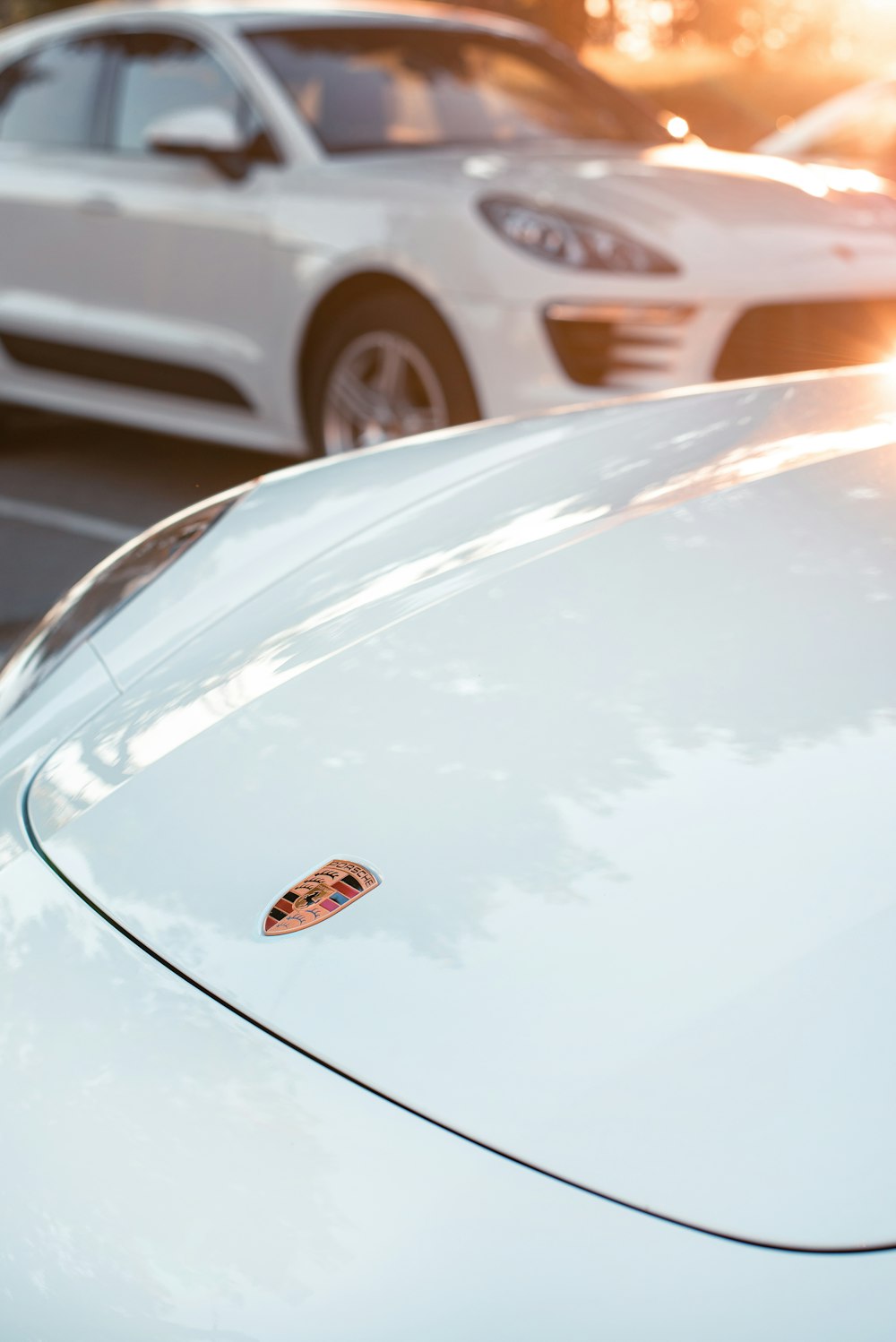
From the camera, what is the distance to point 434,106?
Result: 200 inches

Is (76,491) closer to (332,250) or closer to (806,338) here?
(332,250)

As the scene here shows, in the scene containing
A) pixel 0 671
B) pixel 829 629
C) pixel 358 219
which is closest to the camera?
pixel 829 629

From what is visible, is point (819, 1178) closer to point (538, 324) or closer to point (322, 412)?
point (538, 324)

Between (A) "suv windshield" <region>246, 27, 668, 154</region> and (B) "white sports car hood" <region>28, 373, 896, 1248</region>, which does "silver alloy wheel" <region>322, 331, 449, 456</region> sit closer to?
(A) "suv windshield" <region>246, 27, 668, 154</region>

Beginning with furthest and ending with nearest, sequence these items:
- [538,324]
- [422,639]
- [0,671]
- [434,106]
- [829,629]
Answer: [434,106], [538,324], [0,671], [422,639], [829,629]

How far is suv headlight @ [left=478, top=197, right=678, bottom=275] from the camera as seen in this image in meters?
4.14

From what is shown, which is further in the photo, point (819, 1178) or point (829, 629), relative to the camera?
point (829, 629)

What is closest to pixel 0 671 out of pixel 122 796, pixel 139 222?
pixel 122 796

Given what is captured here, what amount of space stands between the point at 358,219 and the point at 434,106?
798 millimetres

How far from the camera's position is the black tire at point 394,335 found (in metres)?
4.34

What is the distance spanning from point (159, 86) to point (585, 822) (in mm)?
4732

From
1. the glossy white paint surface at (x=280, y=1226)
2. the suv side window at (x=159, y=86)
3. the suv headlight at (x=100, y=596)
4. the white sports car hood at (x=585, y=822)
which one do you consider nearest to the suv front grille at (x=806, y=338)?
the suv side window at (x=159, y=86)

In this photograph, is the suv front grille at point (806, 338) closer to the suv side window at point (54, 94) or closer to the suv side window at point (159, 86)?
the suv side window at point (159, 86)

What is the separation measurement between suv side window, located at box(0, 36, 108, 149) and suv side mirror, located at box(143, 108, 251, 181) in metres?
0.73
